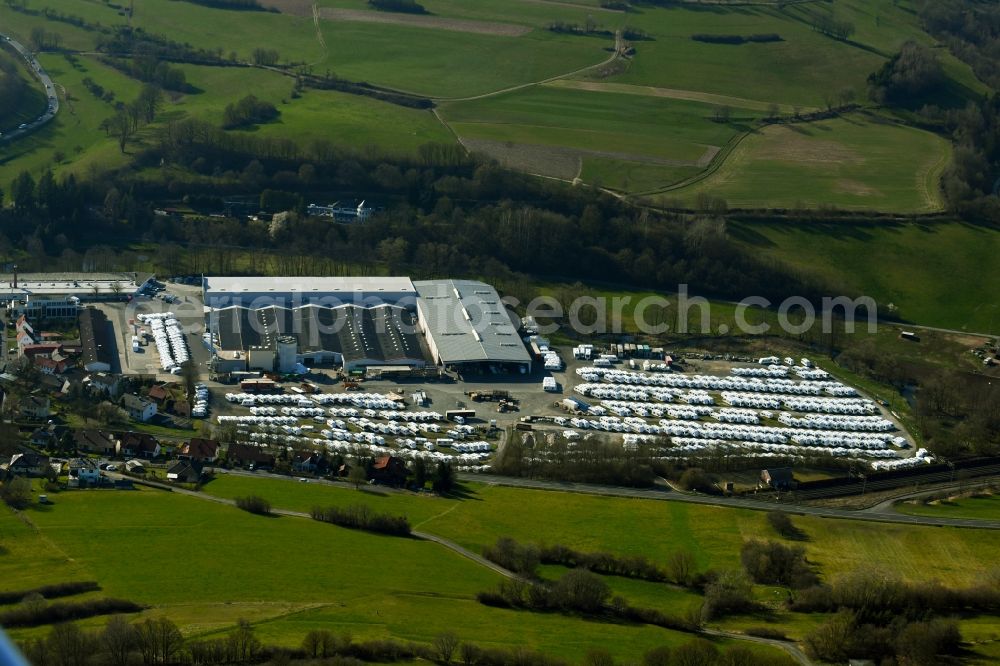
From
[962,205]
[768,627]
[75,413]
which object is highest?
[962,205]

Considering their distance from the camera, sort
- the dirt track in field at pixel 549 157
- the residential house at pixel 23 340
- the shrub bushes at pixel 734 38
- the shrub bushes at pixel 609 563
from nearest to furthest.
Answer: the shrub bushes at pixel 609 563 < the residential house at pixel 23 340 < the dirt track in field at pixel 549 157 < the shrub bushes at pixel 734 38

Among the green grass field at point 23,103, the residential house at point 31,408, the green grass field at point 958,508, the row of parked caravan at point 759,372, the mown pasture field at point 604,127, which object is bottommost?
the green grass field at point 958,508

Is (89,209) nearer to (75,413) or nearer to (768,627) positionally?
(75,413)

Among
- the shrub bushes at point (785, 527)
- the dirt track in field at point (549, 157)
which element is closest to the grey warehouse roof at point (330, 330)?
the shrub bushes at point (785, 527)

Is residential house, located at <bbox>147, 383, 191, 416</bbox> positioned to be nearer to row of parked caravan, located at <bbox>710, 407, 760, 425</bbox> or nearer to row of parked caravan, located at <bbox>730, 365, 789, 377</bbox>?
row of parked caravan, located at <bbox>710, 407, 760, 425</bbox>

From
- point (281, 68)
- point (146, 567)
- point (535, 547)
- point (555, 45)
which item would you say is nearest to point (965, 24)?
point (555, 45)

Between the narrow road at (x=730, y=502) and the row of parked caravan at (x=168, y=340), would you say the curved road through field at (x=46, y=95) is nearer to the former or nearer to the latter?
the row of parked caravan at (x=168, y=340)
